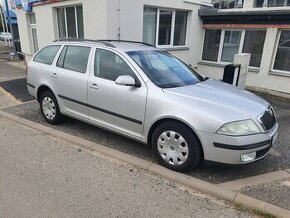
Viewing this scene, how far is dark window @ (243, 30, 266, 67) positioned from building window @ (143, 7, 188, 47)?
90.2 inches

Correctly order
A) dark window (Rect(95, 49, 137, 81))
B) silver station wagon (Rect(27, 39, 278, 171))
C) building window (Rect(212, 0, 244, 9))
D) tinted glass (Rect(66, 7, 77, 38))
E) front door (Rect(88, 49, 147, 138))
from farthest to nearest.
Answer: building window (Rect(212, 0, 244, 9)) < tinted glass (Rect(66, 7, 77, 38)) < dark window (Rect(95, 49, 137, 81)) < front door (Rect(88, 49, 147, 138)) < silver station wagon (Rect(27, 39, 278, 171))

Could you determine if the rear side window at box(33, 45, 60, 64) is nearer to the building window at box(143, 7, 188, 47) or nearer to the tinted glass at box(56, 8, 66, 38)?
the building window at box(143, 7, 188, 47)

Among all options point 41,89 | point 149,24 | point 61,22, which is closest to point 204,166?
point 41,89

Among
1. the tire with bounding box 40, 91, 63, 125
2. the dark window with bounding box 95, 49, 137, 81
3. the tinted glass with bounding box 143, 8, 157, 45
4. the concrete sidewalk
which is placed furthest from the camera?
the tinted glass with bounding box 143, 8, 157, 45

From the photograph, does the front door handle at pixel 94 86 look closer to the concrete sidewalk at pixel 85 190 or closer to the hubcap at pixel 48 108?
the concrete sidewalk at pixel 85 190

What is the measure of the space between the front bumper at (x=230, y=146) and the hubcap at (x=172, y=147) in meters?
0.28

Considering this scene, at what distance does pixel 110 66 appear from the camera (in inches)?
166

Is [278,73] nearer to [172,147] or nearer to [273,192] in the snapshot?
[273,192]

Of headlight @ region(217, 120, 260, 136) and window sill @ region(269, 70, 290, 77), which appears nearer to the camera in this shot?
headlight @ region(217, 120, 260, 136)

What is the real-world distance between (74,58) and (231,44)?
725cm

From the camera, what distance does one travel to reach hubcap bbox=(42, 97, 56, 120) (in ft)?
16.9

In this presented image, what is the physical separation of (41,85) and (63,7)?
5.21 m

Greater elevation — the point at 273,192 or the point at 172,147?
the point at 172,147

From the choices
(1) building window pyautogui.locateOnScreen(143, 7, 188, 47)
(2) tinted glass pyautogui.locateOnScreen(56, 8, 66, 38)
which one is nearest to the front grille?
(1) building window pyautogui.locateOnScreen(143, 7, 188, 47)
